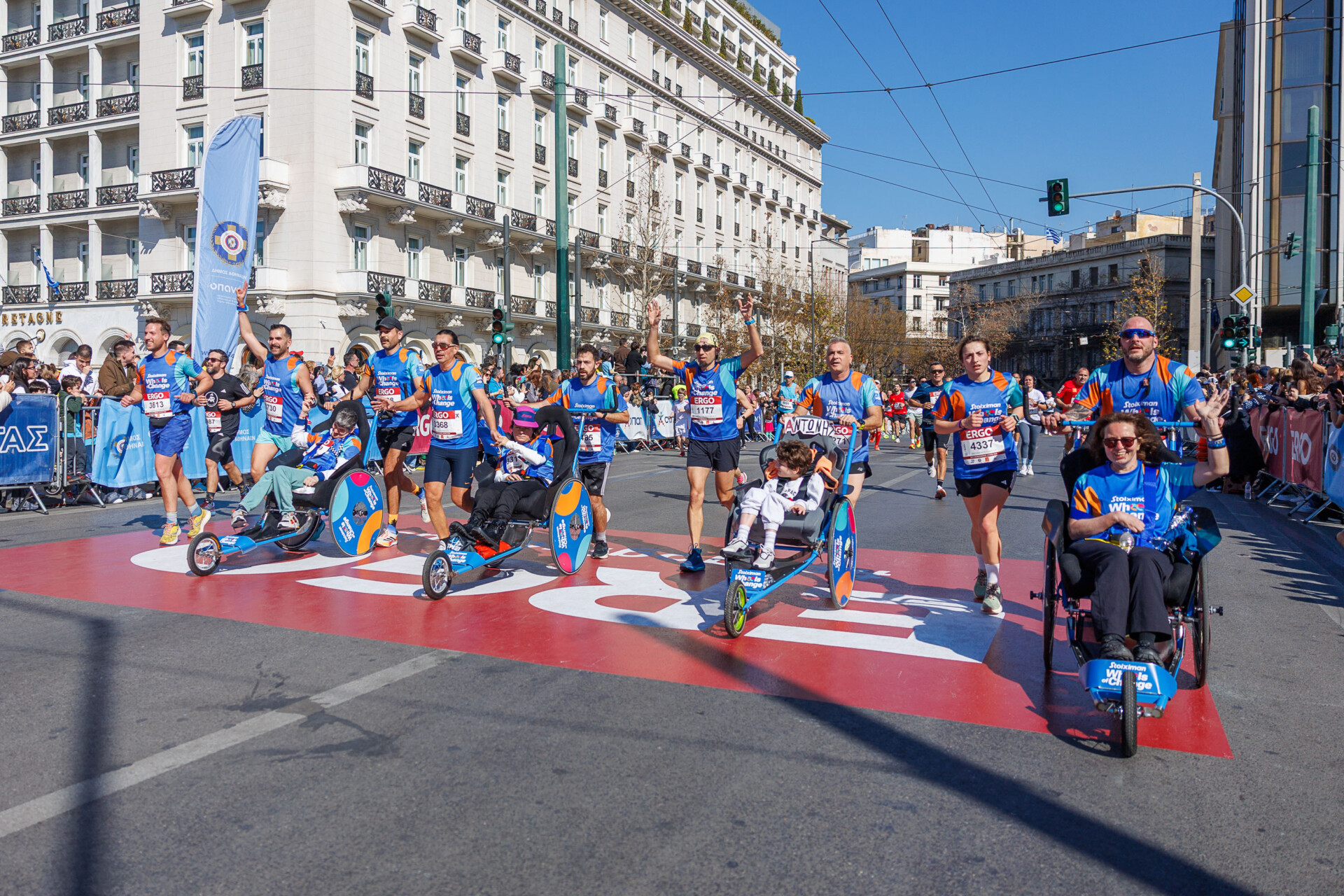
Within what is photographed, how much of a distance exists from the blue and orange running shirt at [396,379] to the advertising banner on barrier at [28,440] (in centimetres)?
591

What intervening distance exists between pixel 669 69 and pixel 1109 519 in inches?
2238

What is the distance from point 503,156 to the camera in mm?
43562

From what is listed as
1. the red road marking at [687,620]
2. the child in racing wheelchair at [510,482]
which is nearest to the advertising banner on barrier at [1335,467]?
the red road marking at [687,620]

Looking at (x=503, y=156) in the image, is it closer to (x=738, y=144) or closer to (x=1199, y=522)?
(x=738, y=144)

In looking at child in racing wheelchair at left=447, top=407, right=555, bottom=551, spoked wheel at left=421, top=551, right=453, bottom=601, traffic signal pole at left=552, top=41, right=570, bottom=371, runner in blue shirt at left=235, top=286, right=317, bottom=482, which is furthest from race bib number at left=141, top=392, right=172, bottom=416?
traffic signal pole at left=552, top=41, right=570, bottom=371

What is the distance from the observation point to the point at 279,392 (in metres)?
10.2

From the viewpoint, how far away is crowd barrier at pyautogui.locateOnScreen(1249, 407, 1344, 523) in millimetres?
10156

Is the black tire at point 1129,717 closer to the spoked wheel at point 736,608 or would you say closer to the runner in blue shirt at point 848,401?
the spoked wheel at point 736,608

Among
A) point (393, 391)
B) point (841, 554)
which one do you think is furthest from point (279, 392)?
point (841, 554)

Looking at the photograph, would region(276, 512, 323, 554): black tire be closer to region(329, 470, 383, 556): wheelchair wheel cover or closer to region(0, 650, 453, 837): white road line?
region(329, 470, 383, 556): wheelchair wheel cover

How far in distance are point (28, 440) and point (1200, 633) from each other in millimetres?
12785

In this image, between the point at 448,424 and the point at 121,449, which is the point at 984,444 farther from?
the point at 121,449

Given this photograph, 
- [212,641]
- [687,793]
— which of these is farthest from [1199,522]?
[212,641]

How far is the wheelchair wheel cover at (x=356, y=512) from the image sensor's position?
27.0 feet
